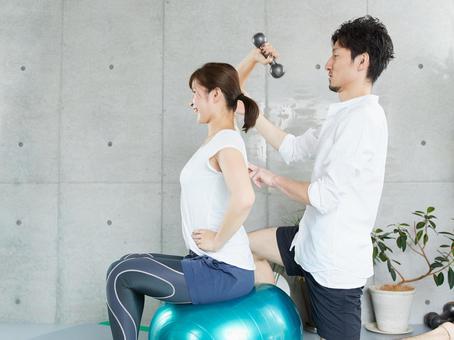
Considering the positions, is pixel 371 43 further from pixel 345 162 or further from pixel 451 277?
pixel 451 277

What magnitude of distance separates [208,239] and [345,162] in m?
0.59

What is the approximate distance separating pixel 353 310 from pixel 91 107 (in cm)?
248

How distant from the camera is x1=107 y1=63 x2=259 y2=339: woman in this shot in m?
1.74

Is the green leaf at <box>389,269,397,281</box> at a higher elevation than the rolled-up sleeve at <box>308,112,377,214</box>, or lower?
lower

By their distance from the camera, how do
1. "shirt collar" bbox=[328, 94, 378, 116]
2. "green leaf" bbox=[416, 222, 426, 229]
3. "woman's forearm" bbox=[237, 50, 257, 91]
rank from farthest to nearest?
"green leaf" bbox=[416, 222, 426, 229], "woman's forearm" bbox=[237, 50, 257, 91], "shirt collar" bbox=[328, 94, 378, 116]

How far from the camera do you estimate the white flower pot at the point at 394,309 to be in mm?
3102

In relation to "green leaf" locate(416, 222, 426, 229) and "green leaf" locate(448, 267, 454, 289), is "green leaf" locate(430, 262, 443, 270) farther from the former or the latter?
"green leaf" locate(416, 222, 426, 229)

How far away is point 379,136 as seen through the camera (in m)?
1.90

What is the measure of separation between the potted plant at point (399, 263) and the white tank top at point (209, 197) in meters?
1.56

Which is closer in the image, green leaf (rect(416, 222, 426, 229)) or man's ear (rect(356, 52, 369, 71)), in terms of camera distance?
man's ear (rect(356, 52, 369, 71))

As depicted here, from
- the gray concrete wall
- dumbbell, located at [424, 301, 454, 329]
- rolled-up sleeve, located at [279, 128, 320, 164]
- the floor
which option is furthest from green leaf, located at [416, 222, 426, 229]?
rolled-up sleeve, located at [279, 128, 320, 164]

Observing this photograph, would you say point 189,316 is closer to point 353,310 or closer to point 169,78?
point 353,310

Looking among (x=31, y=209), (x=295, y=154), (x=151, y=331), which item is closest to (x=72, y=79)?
(x=31, y=209)

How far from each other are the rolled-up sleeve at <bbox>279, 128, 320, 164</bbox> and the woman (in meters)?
0.56
